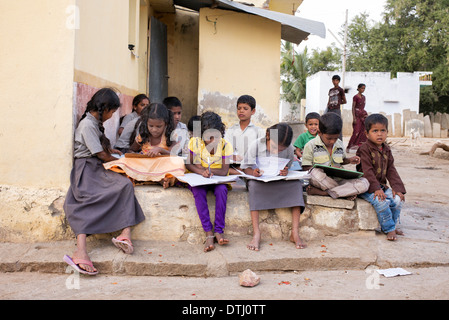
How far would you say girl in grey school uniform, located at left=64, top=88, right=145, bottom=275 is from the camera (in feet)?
10.1

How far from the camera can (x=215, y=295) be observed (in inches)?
102

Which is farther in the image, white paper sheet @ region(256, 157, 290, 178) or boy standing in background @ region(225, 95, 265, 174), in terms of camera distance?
boy standing in background @ region(225, 95, 265, 174)

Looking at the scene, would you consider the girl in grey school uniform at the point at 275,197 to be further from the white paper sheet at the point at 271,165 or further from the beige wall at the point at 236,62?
the beige wall at the point at 236,62

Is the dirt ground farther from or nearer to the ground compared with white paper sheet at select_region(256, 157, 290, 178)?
nearer to the ground

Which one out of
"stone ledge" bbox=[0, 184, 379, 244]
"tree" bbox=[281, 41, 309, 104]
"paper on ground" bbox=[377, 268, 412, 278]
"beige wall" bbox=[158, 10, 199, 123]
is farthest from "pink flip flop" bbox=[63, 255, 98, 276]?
"tree" bbox=[281, 41, 309, 104]

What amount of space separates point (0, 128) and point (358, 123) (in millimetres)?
8628

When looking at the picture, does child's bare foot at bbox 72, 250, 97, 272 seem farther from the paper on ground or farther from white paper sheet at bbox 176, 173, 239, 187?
the paper on ground

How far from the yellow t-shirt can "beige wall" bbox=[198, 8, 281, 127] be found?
12.6ft

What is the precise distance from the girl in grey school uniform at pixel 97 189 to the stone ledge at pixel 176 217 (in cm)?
17

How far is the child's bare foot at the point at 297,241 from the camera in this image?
10.8ft

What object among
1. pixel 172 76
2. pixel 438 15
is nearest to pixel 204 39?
pixel 172 76

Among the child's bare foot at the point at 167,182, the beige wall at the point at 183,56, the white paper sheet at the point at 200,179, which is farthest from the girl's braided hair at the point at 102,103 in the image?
the beige wall at the point at 183,56

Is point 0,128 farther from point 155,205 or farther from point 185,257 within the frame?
point 185,257

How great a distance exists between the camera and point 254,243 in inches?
128
